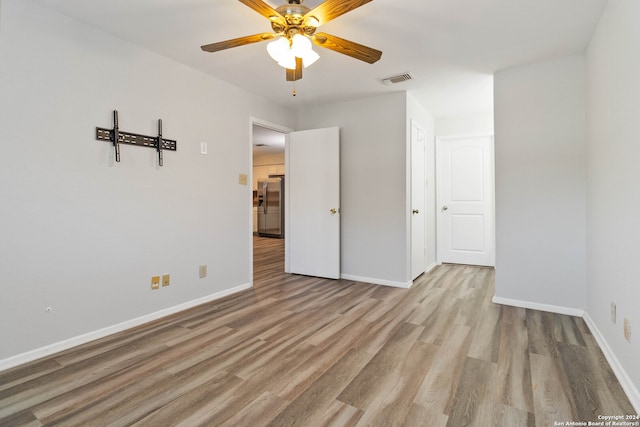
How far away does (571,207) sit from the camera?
278cm

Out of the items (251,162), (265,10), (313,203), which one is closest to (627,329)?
(265,10)

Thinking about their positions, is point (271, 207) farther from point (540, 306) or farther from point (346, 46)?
point (346, 46)

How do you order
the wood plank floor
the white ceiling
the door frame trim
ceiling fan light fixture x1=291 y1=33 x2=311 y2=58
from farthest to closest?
the door frame trim → the white ceiling → ceiling fan light fixture x1=291 y1=33 x2=311 y2=58 → the wood plank floor

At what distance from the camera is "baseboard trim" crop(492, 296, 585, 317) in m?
2.79

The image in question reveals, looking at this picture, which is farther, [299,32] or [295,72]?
[295,72]

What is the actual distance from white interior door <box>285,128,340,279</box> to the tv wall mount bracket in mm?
1795

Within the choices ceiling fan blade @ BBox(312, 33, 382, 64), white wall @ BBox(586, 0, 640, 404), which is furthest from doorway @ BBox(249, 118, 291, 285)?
white wall @ BBox(586, 0, 640, 404)

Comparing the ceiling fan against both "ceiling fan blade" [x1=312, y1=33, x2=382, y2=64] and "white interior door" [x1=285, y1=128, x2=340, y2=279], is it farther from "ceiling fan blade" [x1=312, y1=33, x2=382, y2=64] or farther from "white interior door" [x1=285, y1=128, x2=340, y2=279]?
"white interior door" [x1=285, y1=128, x2=340, y2=279]

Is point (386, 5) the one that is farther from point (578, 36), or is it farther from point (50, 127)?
point (50, 127)

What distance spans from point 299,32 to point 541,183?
254 cm

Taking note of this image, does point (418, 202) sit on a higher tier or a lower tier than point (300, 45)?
lower

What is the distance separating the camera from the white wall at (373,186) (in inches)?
148

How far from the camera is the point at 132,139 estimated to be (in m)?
2.59

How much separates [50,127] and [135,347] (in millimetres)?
1640
